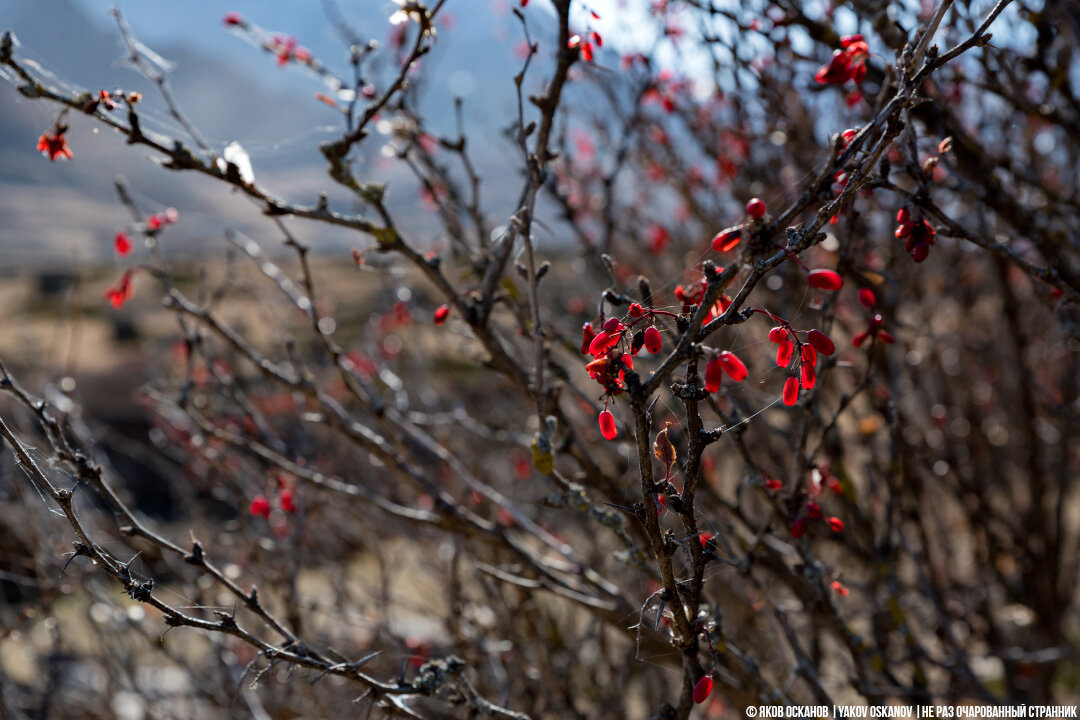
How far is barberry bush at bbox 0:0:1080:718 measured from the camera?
4.97 feet

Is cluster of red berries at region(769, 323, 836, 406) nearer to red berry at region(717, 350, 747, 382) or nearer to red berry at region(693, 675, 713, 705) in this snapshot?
red berry at region(717, 350, 747, 382)

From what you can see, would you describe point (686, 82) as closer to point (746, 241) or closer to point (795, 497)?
point (795, 497)

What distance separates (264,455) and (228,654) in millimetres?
1579

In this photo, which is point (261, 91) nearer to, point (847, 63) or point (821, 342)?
point (847, 63)

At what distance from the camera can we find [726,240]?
1.48 metres

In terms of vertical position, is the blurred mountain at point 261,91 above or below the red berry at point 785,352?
above

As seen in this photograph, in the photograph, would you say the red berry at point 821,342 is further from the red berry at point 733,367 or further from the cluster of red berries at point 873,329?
the cluster of red berries at point 873,329

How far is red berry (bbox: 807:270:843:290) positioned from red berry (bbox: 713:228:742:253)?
0.20 m

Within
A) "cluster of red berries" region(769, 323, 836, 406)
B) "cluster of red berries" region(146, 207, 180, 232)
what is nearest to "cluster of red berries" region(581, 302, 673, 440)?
"cluster of red berries" region(769, 323, 836, 406)

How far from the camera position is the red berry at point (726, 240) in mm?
1458

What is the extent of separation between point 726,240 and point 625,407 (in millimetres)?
1038

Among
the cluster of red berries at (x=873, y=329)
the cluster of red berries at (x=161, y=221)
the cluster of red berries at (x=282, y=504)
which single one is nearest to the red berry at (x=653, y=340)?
the cluster of red berries at (x=873, y=329)

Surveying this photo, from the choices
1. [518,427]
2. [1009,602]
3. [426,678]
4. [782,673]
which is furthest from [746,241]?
Result: [1009,602]

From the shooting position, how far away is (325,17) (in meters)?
3.77
